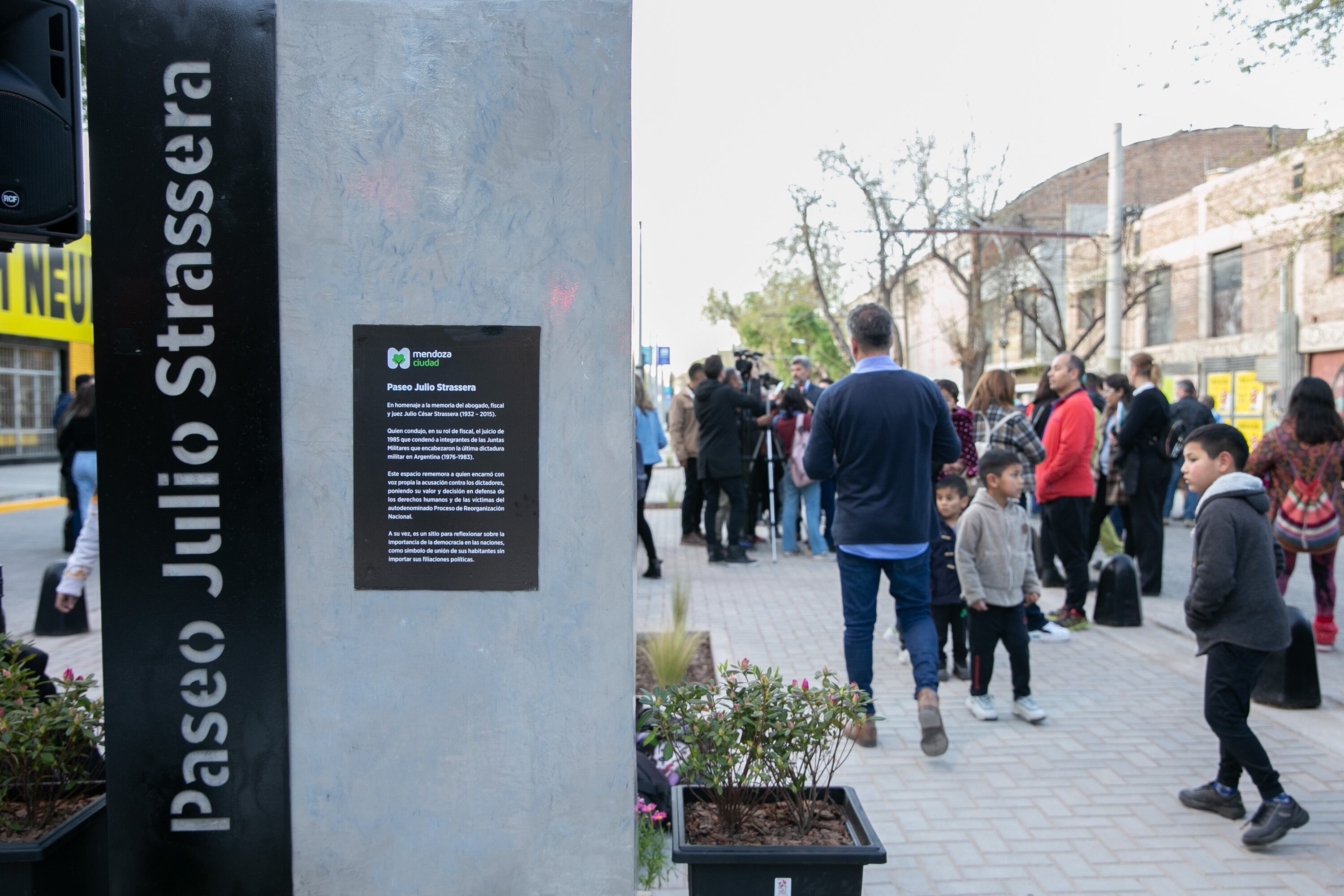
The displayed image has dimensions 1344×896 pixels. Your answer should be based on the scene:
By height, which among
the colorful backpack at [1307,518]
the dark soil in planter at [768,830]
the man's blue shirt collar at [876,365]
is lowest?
the dark soil in planter at [768,830]

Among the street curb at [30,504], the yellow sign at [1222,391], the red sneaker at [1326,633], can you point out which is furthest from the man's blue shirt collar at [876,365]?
the yellow sign at [1222,391]

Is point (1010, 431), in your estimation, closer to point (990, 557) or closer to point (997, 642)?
point (990, 557)

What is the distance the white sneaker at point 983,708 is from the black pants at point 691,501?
5760 mm

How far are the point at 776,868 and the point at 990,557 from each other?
124 inches

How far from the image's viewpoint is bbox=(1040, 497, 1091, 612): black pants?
751 cm

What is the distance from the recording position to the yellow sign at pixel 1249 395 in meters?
24.9

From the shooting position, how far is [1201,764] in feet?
16.1

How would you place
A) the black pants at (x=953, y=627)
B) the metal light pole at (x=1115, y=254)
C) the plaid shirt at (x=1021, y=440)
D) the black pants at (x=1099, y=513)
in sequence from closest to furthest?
the black pants at (x=953, y=627) < the plaid shirt at (x=1021, y=440) < the black pants at (x=1099, y=513) < the metal light pole at (x=1115, y=254)

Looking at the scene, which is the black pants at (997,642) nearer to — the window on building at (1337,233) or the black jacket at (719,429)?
the black jacket at (719,429)

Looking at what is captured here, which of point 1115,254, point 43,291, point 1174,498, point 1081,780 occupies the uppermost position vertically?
point 1115,254

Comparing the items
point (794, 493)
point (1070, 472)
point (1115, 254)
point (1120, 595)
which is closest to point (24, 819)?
point (1070, 472)

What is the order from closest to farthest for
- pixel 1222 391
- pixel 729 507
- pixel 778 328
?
pixel 729 507, pixel 1222 391, pixel 778 328

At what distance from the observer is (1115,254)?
739 inches

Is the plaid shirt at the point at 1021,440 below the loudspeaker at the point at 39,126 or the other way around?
below
